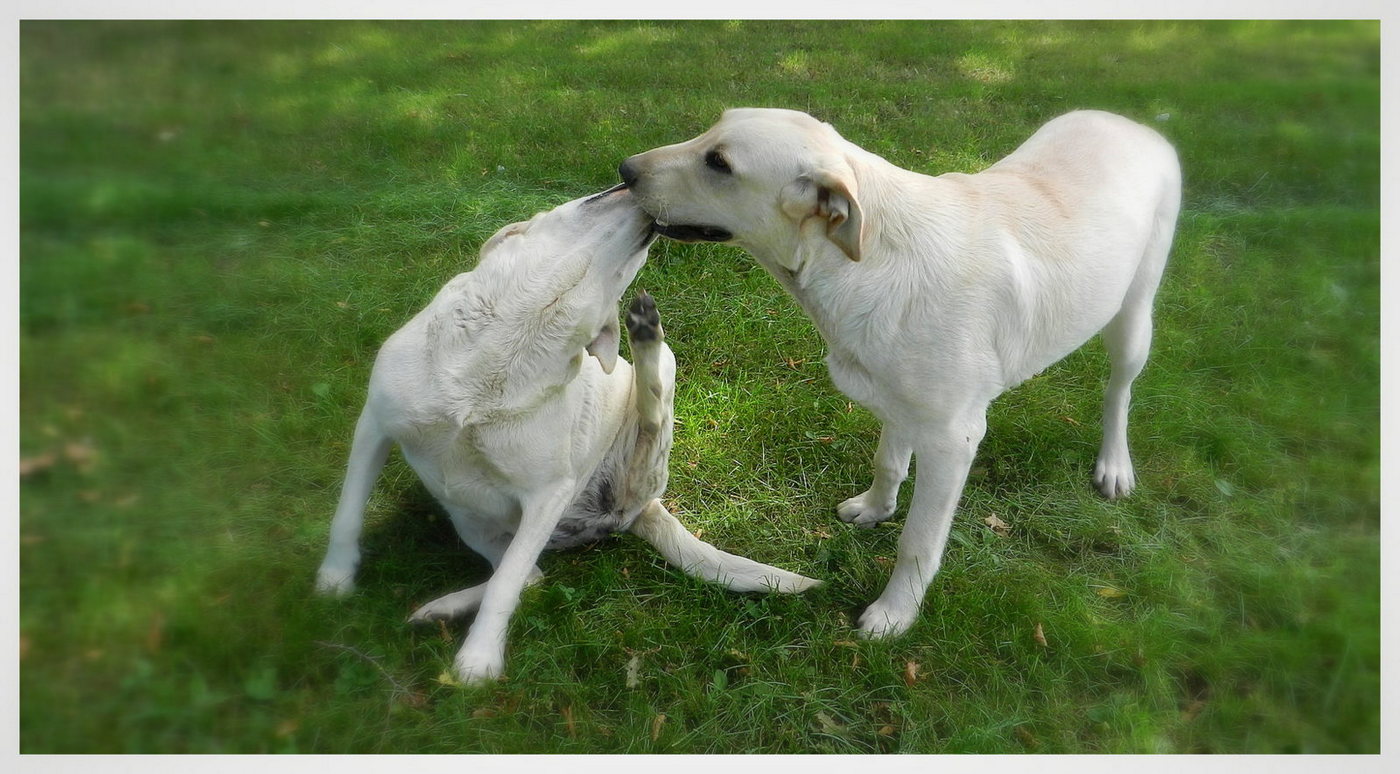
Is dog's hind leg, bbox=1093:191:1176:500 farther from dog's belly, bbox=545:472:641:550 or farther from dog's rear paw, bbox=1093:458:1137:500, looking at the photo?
dog's belly, bbox=545:472:641:550

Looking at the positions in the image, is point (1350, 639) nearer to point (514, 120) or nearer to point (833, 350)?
point (833, 350)

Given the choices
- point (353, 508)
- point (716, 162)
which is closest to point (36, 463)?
point (353, 508)

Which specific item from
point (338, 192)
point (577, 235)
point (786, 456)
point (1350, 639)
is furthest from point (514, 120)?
point (1350, 639)

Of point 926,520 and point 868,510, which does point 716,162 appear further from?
point 868,510

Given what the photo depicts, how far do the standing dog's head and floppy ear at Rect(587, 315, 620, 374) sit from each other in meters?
0.35

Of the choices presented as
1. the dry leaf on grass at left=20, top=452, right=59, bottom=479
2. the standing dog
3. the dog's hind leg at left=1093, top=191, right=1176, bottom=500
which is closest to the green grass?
the dry leaf on grass at left=20, top=452, right=59, bottom=479

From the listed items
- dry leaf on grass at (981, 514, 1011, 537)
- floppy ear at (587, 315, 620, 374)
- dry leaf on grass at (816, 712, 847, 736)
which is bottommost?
dry leaf on grass at (816, 712, 847, 736)

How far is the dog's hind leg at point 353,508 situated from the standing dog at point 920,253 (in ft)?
3.95

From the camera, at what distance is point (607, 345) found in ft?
10.1

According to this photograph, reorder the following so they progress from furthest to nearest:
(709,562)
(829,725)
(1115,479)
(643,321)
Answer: (1115,479) < (709,562) < (643,321) < (829,725)

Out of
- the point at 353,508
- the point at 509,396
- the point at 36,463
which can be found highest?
the point at 509,396

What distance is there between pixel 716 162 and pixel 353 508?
5.52 feet

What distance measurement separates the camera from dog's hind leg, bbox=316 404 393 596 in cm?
317

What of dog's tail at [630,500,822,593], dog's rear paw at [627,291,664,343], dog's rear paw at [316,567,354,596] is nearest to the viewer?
dog's rear paw at [316,567,354,596]
